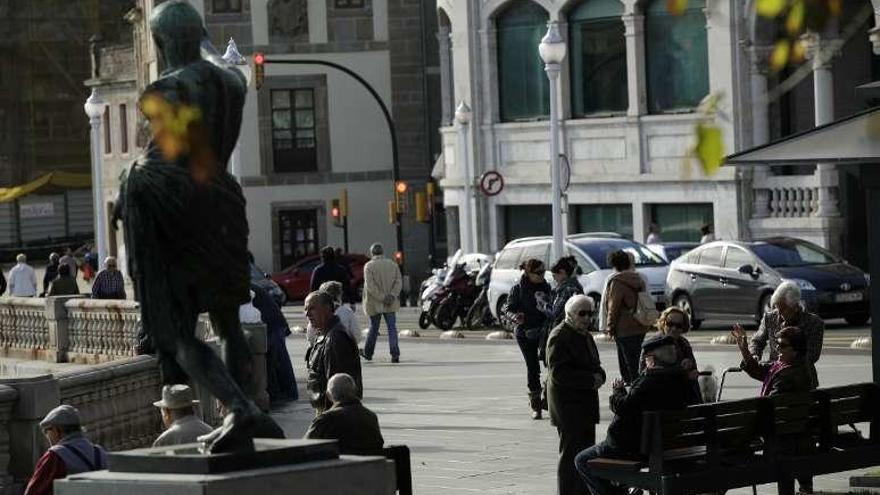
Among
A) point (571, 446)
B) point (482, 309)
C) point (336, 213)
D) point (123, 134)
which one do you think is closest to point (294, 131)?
point (336, 213)

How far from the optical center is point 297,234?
64.7 metres

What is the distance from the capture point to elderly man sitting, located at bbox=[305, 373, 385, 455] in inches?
572

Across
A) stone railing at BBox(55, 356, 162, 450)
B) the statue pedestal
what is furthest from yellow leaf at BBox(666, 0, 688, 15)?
stone railing at BBox(55, 356, 162, 450)

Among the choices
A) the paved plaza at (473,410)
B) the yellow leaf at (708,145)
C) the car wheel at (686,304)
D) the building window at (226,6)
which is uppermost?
the building window at (226,6)

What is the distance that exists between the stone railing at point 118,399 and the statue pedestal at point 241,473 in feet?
30.0

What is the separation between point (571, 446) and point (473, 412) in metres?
7.77

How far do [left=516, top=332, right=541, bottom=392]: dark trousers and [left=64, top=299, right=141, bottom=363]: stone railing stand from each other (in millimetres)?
7141

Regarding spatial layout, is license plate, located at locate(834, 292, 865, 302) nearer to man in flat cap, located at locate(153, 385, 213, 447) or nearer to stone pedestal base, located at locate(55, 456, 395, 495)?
A: man in flat cap, located at locate(153, 385, 213, 447)

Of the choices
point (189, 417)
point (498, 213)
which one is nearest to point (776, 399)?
point (189, 417)

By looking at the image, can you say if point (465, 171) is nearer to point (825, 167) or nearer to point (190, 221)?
point (825, 167)

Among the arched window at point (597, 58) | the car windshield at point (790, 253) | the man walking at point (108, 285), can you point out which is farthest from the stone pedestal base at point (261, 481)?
the arched window at point (597, 58)

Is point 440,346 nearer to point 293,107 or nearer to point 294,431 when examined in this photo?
point 294,431

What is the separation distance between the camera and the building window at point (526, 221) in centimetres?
5128

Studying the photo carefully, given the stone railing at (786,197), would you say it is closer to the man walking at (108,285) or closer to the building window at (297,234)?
the man walking at (108,285)
